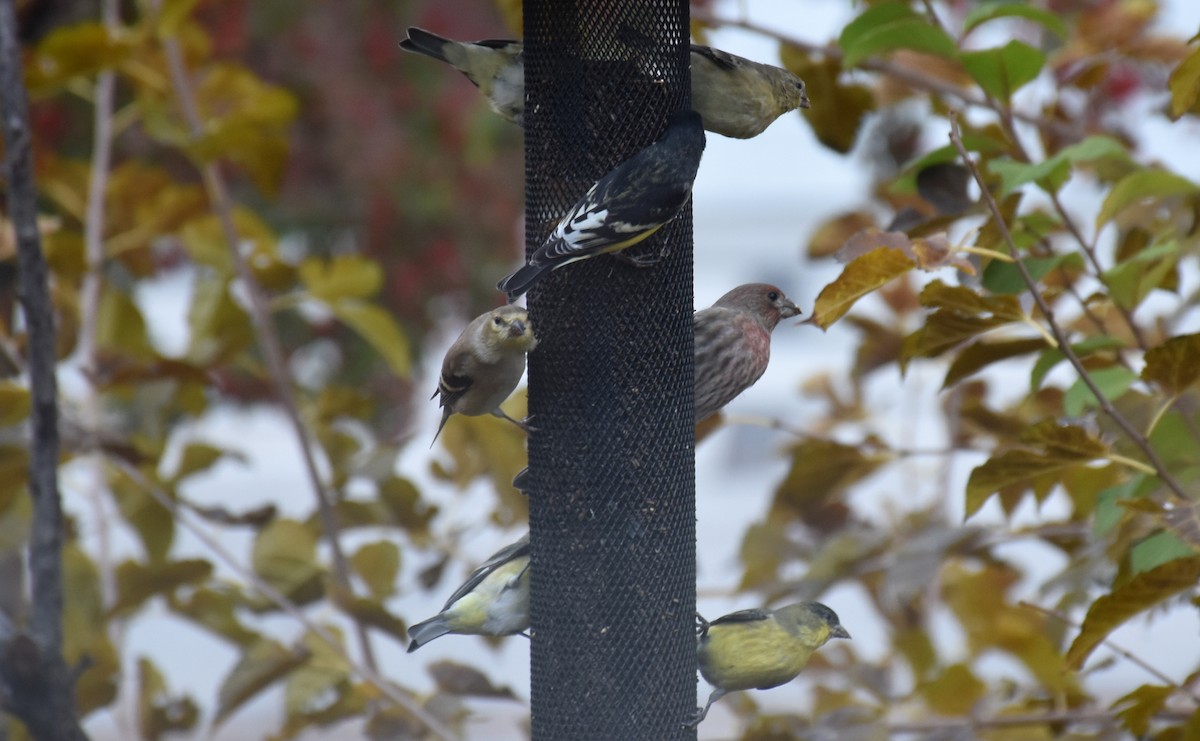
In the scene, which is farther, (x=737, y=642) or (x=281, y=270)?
(x=281, y=270)

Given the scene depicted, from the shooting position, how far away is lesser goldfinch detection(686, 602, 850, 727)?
6.85 ft

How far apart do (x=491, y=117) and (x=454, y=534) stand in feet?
5.77

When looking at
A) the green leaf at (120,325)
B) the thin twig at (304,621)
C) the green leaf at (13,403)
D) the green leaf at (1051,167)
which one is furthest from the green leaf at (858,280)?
the green leaf at (120,325)

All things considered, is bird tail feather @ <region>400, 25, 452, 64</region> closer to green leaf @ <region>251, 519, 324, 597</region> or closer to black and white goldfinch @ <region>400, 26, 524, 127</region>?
black and white goldfinch @ <region>400, 26, 524, 127</region>

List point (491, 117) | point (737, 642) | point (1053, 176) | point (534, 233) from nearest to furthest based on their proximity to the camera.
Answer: point (1053, 176)
point (737, 642)
point (534, 233)
point (491, 117)

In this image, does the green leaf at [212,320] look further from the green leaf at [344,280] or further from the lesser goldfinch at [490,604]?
the lesser goldfinch at [490,604]

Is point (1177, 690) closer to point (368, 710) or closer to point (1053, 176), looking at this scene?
point (1053, 176)

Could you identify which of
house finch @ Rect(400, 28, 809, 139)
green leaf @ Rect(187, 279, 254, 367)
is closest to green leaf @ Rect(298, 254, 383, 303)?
green leaf @ Rect(187, 279, 254, 367)

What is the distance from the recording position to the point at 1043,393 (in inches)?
110

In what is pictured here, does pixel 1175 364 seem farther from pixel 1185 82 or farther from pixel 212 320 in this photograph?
pixel 212 320

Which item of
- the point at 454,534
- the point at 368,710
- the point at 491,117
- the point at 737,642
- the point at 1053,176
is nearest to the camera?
the point at 1053,176

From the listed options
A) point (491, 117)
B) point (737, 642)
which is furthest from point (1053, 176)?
point (491, 117)

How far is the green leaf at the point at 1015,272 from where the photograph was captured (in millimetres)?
1964

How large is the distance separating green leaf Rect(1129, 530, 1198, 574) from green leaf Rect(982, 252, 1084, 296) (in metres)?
0.39
